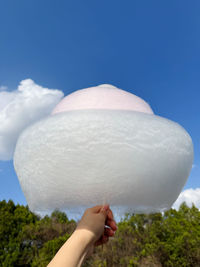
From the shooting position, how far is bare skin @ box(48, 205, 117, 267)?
3.79 feet

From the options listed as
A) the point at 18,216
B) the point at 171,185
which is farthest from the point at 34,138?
the point at 18,216

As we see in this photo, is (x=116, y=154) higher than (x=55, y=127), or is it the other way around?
(x=55, y=127)

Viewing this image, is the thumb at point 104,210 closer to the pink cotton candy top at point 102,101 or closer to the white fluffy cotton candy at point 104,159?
the white fluffy cotton candy at point 104,159

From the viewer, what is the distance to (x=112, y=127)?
1349 mm

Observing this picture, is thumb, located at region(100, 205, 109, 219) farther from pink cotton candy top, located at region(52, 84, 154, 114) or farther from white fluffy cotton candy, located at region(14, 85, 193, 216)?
pink cotton candy top, located at region(52, 84, 154, 114)

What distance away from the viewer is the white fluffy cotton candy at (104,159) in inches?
52.8

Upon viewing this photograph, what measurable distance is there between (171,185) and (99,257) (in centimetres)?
1206

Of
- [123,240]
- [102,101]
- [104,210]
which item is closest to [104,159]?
[104,210]

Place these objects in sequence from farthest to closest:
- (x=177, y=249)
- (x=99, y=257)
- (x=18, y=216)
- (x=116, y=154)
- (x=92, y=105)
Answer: (x=18, y=216), (x=99, y=257), (x=177, y=249), (x=92, y=105), (x=116, y=154)

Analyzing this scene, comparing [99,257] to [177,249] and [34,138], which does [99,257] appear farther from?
[34,138]

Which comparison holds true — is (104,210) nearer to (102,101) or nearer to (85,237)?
(85,237)

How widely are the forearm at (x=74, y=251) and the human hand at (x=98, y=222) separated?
0.10 ft

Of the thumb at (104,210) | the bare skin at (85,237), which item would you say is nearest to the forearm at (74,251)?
the bare skin at (85,237)

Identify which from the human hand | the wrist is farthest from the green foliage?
the wrist
